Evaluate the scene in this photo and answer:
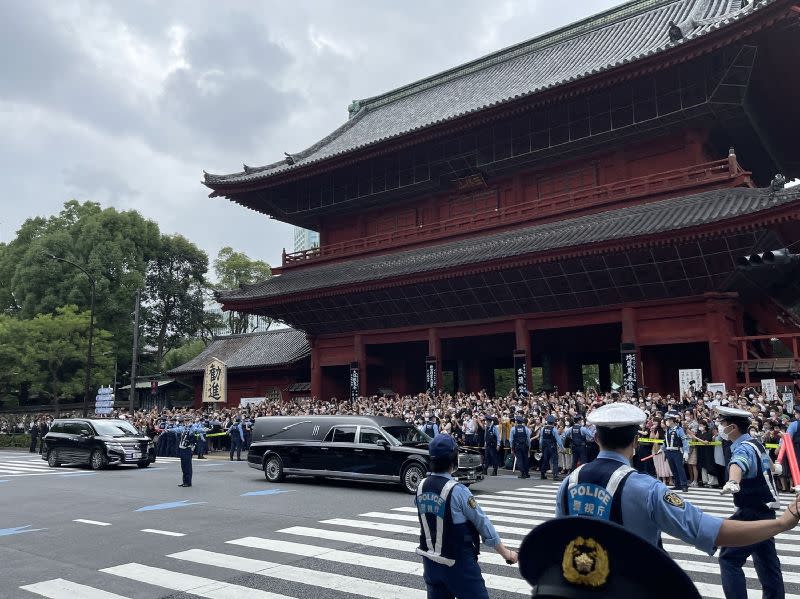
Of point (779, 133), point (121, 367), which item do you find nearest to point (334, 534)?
point (779, 133)

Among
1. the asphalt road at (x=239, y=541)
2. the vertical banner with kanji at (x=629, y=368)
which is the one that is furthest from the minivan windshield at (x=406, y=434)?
the vertical banner with kanji at (x=629, y=368)

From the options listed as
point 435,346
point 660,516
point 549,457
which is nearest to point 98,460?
point 435,346

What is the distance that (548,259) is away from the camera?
2206cm

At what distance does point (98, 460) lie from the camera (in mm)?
21281

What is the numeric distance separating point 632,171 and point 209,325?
47.6 metres

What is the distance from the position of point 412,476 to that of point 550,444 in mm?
4767

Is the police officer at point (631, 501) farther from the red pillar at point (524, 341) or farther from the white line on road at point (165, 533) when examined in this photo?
the red pillar at point (524, 341)

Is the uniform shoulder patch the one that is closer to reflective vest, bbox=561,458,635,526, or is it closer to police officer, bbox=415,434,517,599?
reflective vest, bbox=561,458,635,526

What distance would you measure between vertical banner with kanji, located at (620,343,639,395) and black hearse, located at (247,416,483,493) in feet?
29.7

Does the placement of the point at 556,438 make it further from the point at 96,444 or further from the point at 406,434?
the point at 96,444

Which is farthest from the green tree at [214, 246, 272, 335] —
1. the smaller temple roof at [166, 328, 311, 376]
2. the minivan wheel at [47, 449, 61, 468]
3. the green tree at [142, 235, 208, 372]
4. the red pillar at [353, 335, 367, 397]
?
the minivan wheel at [47, 449, 61, 468]

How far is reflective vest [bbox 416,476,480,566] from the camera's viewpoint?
4520 millimetres

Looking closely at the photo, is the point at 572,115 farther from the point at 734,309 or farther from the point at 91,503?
the point at 91,503

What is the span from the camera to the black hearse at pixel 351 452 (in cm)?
1462
